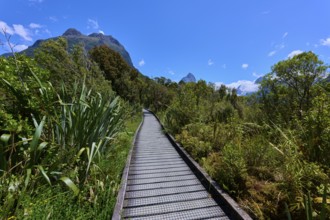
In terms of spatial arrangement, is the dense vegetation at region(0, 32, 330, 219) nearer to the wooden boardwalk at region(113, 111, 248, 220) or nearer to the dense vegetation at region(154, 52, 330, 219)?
the dense vegetation at region(154, 52, 330, 219)

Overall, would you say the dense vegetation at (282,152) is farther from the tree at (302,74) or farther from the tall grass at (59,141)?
the tall grass at (59,141)

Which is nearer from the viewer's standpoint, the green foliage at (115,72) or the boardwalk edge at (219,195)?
the boardwalk edge at (219,195)

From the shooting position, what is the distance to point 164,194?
3102mm

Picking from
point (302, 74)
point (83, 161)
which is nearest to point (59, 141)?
point (83, 161)

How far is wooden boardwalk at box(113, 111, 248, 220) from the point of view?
102 inches

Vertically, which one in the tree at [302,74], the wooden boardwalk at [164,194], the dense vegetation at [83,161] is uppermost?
the tree at [302,74]

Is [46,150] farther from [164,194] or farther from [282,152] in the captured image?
[282,152]

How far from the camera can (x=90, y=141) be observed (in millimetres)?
2947

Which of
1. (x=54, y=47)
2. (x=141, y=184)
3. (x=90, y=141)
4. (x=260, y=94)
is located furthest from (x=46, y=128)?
(x=260, y=94)

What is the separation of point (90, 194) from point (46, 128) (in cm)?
125

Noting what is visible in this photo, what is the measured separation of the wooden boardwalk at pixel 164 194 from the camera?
A: 2.58 meters

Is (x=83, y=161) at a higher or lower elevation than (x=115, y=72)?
lower

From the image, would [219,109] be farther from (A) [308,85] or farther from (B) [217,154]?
(B) [217,154]

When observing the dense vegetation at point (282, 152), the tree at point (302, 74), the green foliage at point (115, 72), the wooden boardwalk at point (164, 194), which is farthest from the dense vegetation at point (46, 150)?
the green foliage at point (115, 72)
